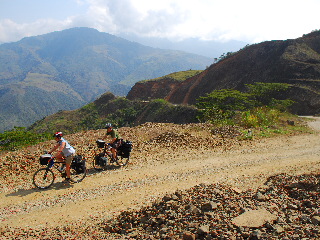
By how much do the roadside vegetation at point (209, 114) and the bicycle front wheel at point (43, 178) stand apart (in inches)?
315

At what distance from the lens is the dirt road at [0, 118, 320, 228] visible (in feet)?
23.3

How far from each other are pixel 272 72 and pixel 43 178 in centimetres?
4975

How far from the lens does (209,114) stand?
23.1m

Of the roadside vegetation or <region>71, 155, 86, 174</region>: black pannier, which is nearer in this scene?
<region>71, 155, 86, 174</region>: black pannier

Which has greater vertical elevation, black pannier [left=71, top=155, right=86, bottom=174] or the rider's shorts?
the rider's shorts

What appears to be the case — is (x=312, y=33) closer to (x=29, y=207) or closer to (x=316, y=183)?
(x=316, y=183)

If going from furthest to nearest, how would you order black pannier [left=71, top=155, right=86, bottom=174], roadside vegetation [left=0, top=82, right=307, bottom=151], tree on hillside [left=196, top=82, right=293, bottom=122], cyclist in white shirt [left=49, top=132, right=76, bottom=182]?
tree on hillside [left=196, top=82, right=293, bottom=122]
roadside vegetation [left=0, top=82, right=307, bottom=151]
black pannier [left=71, top=155, right=86, bottom=174]
cyclist in white shirt [left=49, top=132, right=76, bottom=182]

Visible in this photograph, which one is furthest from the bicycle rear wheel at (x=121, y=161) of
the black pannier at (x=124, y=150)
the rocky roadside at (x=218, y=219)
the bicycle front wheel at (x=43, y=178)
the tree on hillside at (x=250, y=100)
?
the tree on hillside at (x=250, y=100)

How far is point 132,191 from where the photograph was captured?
8.39 m

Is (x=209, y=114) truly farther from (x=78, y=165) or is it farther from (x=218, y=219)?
(x=218, y=219)

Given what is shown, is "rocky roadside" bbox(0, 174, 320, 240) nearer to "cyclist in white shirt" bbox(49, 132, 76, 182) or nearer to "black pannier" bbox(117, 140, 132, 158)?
"cyclist in white shirt" bbox(49, 132, 76, 182)

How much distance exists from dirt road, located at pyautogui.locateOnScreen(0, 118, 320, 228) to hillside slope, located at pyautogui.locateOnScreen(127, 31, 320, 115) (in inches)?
1161

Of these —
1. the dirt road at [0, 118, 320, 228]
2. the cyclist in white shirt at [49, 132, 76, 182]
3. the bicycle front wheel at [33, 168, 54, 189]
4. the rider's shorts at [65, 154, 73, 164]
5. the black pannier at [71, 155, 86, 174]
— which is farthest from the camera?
the black pannier at [71, 155, 86, 174]

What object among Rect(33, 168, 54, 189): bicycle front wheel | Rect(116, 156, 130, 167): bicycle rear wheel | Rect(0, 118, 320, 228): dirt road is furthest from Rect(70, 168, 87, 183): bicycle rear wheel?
Rect(116, 156, 130, 167): bicycle rear wheel
